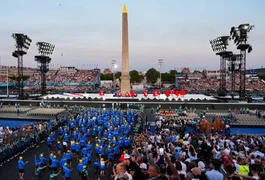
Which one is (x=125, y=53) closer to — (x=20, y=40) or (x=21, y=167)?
(x=20, y=40)

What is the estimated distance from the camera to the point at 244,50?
1577 inches

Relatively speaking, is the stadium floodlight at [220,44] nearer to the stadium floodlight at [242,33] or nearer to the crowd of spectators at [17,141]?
the stadium floodlight at [242,33]

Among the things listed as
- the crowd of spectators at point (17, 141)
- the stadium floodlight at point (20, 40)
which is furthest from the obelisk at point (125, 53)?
the crowd of spectators at point (17, 141)

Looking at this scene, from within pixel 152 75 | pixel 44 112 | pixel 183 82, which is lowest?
pixel 44 112

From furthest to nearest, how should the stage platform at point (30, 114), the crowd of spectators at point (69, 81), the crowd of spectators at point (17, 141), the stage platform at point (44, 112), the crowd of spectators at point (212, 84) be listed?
the crowd of spectators at point (69, 81), the crowd of spectators at point (212, 84), the stage platform at point (44, 112), the stage platform at point (30, 114), the crowd of spectators at point (17, 141)

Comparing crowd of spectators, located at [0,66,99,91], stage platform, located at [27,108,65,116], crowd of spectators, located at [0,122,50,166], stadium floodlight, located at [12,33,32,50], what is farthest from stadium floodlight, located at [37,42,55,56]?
crowd of spectators, located at [0,122,50,166]

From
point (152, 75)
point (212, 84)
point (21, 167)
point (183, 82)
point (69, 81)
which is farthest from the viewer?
point (152, 75)

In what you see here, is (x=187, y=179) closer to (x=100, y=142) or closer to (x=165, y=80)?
(x=100, y=142)

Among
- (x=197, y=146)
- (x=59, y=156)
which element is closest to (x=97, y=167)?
(x=59, y=156)

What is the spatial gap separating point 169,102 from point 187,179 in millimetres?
30827

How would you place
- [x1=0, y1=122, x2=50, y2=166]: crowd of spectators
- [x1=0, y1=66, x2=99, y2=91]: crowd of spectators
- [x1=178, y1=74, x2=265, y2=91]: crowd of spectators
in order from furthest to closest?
[x1=0, y1=66, x2=99, y2=91]: crowd of spectators, [x1=178, y1=74, x2=265, y2=91]: crowd of spectators, [x1=0, y1=122, x2=50, y2=166]: crowd of spectators

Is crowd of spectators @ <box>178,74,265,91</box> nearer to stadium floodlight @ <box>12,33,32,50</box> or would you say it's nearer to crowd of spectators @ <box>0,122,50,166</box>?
stadium floodlight @ <box>12,33,32,50</box>

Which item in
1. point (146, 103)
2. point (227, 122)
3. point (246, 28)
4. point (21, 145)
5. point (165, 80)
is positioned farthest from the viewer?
point (165, 80)

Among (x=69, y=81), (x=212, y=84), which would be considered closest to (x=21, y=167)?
(x=212, y=84)
